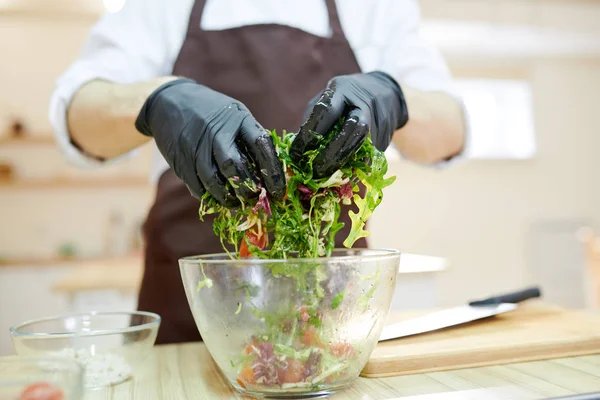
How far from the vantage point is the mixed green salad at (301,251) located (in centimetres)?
63

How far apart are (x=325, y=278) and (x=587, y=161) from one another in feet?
16.3

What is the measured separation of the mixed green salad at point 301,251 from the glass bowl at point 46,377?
0.17m

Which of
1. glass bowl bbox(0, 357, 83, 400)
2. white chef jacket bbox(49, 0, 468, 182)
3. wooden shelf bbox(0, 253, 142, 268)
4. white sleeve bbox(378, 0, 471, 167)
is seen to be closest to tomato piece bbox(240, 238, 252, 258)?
glass bowl bbox(0, 357, 83, 400)

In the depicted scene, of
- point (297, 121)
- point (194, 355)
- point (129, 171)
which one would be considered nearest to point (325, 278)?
point (194, 355)

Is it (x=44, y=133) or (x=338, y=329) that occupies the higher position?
(x=44, y=133)

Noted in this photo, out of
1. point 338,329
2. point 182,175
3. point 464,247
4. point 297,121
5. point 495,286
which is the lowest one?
point 495,286

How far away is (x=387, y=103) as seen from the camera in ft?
2.88

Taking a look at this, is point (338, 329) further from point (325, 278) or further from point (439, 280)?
point (439, 280)

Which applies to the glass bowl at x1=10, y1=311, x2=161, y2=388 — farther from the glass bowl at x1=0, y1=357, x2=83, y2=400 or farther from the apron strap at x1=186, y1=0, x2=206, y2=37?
the apron strap at x1=186, y1=0, x2=206, y2=37

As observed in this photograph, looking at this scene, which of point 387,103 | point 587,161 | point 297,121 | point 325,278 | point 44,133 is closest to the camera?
point 325,278

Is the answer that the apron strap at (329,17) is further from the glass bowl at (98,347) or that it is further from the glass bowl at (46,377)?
the glass bowl at (46,377)

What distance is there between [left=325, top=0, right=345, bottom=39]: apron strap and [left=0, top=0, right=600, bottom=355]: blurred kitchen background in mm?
2514

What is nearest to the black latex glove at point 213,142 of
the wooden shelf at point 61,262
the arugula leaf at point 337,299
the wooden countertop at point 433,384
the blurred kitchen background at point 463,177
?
the arugula leaf at point 337,299

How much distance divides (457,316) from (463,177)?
12.9ft
